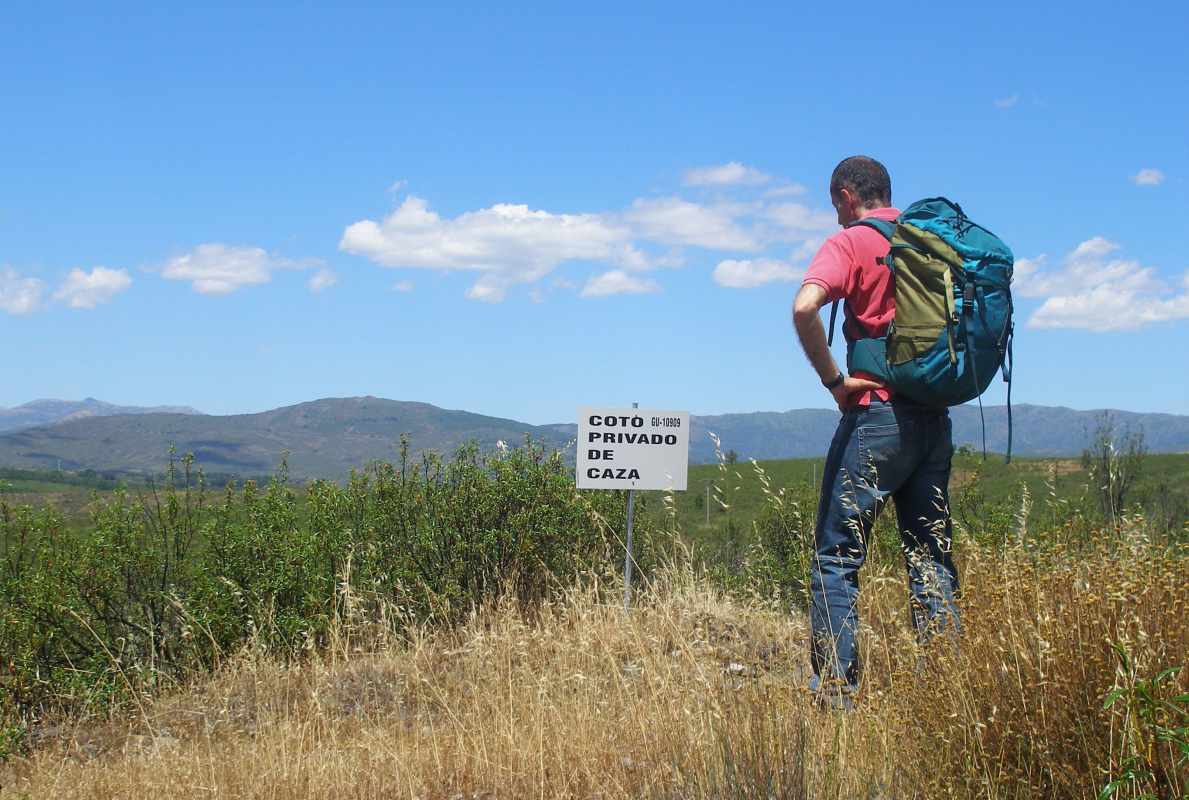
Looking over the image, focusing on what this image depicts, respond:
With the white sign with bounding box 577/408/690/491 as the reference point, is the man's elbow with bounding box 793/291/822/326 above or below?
above

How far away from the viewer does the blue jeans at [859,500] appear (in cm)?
383

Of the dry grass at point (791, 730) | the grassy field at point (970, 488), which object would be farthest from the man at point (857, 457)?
the grassy field at point (970, 488)

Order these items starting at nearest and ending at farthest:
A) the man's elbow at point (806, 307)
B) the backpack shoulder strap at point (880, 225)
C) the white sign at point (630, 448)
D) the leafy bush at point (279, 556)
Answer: the man's elbow at point (806, 307), the backpack shoulder strap at point (880, 225), the white sign at point (630, 448), the leafy bush at point (279, 556)

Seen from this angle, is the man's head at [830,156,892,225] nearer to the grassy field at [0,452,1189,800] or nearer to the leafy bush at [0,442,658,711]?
the grassy field at [0,452,1189,800]

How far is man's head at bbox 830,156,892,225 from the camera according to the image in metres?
4.19

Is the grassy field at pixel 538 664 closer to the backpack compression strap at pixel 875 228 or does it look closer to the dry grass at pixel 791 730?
the dry grass at pixel 791 730

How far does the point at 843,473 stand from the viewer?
12.8ft

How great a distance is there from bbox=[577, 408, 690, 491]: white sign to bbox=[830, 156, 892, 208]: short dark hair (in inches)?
112

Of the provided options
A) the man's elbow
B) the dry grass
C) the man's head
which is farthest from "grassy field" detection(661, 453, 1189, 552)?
→ the man's head

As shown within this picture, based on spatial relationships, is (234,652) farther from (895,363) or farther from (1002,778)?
(1002,778)

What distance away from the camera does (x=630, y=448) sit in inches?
270

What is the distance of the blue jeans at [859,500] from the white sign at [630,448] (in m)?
2.78

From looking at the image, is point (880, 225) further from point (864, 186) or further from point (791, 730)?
point (791, 730)

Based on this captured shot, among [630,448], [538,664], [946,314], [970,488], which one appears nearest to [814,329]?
[946,314]
